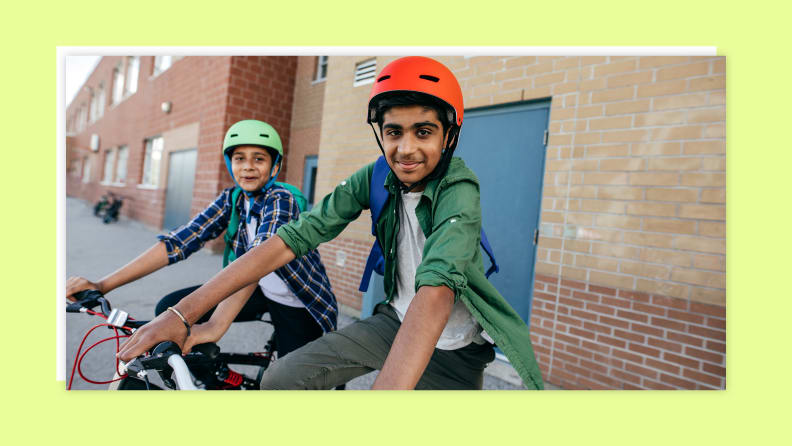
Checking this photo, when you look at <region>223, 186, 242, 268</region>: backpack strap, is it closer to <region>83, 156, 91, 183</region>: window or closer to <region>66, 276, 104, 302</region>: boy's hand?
<region>66, 276, 104, 302</region>: boy's hand

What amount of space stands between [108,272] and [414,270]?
1619 millimetres

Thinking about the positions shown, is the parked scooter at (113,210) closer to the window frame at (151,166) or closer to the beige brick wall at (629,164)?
the window frame at (151,166)

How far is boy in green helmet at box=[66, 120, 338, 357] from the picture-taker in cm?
181

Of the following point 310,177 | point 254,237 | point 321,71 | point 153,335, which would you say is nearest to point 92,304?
point 153,335

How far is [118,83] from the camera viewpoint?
2545mm

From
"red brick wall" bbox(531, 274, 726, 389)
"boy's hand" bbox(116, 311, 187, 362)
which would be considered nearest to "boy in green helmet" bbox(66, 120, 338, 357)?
"boy's hand" bbox(116, 311, 187, 362)

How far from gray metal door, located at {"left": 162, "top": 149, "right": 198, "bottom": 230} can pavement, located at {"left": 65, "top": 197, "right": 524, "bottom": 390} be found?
0.52 m

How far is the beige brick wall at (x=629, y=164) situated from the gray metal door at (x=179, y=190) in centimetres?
195

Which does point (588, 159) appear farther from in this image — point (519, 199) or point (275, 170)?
point (275, 170)

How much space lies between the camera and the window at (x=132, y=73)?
2.23 meters

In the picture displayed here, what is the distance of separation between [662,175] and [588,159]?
17.2 inches

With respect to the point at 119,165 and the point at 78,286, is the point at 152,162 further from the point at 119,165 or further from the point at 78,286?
the point at 78,286

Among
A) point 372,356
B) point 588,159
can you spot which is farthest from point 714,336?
point 372,356

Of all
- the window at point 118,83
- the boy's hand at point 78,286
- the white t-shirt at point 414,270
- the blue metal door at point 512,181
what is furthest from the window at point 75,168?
the blue metal door at point 512,181
